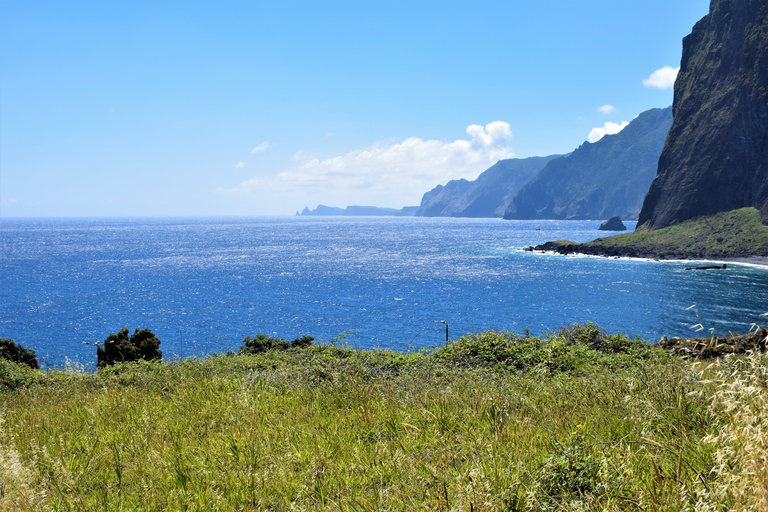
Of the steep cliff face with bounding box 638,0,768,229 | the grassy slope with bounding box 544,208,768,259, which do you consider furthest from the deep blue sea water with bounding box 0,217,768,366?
the steep cliff face with bounding box 638,0,768,229

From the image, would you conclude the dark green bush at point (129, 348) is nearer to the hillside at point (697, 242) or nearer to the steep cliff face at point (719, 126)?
the hillside at point (697, 242)

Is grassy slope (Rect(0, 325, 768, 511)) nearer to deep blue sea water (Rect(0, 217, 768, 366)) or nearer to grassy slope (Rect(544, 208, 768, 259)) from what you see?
deep blue sea water (Rect(0, 217, 768, 366))

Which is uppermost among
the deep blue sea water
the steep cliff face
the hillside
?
the steep cliff face

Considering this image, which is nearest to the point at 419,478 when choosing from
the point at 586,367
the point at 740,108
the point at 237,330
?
the point at 586,367

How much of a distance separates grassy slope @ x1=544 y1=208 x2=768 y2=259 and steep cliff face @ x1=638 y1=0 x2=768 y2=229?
5.91 metres

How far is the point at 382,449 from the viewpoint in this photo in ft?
11.5

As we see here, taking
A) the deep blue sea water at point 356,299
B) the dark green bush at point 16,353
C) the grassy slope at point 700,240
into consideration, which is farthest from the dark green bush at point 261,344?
the grassy slope at point 700,240

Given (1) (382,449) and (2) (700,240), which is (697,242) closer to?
(2) (700,240)

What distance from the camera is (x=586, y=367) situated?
10031 mm

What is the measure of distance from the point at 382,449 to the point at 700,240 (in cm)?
13047

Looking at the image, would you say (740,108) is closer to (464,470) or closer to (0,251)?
(464,470)

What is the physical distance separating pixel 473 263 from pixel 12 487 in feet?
344

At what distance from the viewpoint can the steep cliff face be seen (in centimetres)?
11906

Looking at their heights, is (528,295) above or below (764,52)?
below
